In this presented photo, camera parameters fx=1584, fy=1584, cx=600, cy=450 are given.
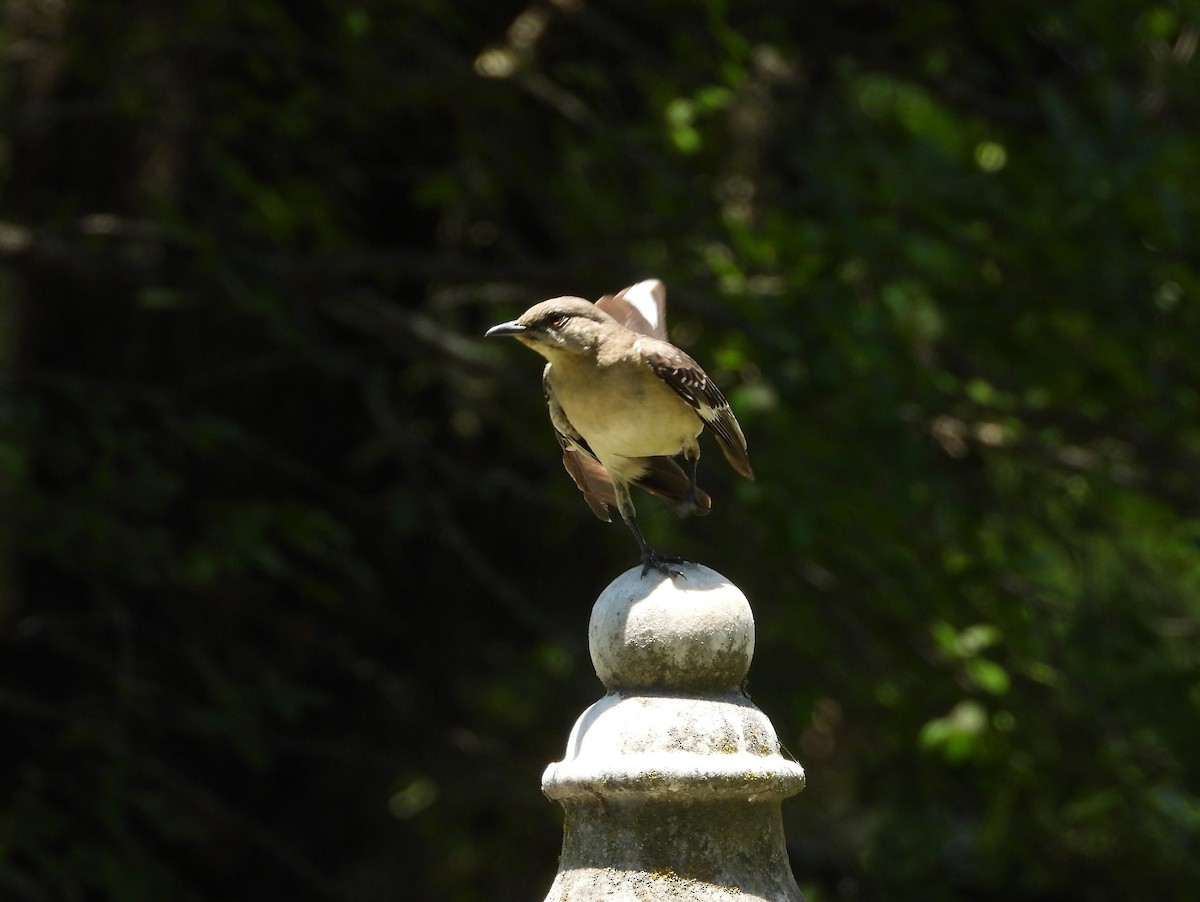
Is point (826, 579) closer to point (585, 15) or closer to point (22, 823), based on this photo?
point (585, 15)

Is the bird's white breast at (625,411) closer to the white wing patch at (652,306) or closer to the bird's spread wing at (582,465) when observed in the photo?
the bird's spread wing at (582,465)

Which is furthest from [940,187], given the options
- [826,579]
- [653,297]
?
[653,297]

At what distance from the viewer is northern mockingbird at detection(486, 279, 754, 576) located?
12.3 feet

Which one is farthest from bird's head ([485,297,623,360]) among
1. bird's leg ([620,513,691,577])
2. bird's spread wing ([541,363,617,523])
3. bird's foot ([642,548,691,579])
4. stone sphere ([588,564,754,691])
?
stone sphere ([588,564,754,691])

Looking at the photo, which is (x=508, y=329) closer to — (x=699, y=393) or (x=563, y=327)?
(x=563, y=327)

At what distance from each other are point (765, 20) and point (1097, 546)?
4095mm

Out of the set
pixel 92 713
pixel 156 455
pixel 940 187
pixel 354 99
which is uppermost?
pixel 354 99

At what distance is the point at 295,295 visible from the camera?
614 centimetres

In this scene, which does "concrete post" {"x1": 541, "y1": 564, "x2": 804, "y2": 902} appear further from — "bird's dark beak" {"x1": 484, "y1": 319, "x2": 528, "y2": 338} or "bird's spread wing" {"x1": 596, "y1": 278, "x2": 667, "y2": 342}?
"bird's spread wing" {"x1": 596, "y1": 278, "x2": 667, "y2": 342}

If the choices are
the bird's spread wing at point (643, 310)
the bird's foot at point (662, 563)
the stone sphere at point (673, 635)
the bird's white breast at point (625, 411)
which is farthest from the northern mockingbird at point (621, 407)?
the stone sphere at point (673, 635)

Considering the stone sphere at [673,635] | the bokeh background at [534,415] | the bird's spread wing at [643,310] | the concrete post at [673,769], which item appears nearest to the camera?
the concrete post at [673,769]

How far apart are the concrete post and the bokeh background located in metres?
2.76

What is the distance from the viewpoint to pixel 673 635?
258 cm

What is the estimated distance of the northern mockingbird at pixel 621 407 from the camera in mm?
3740
